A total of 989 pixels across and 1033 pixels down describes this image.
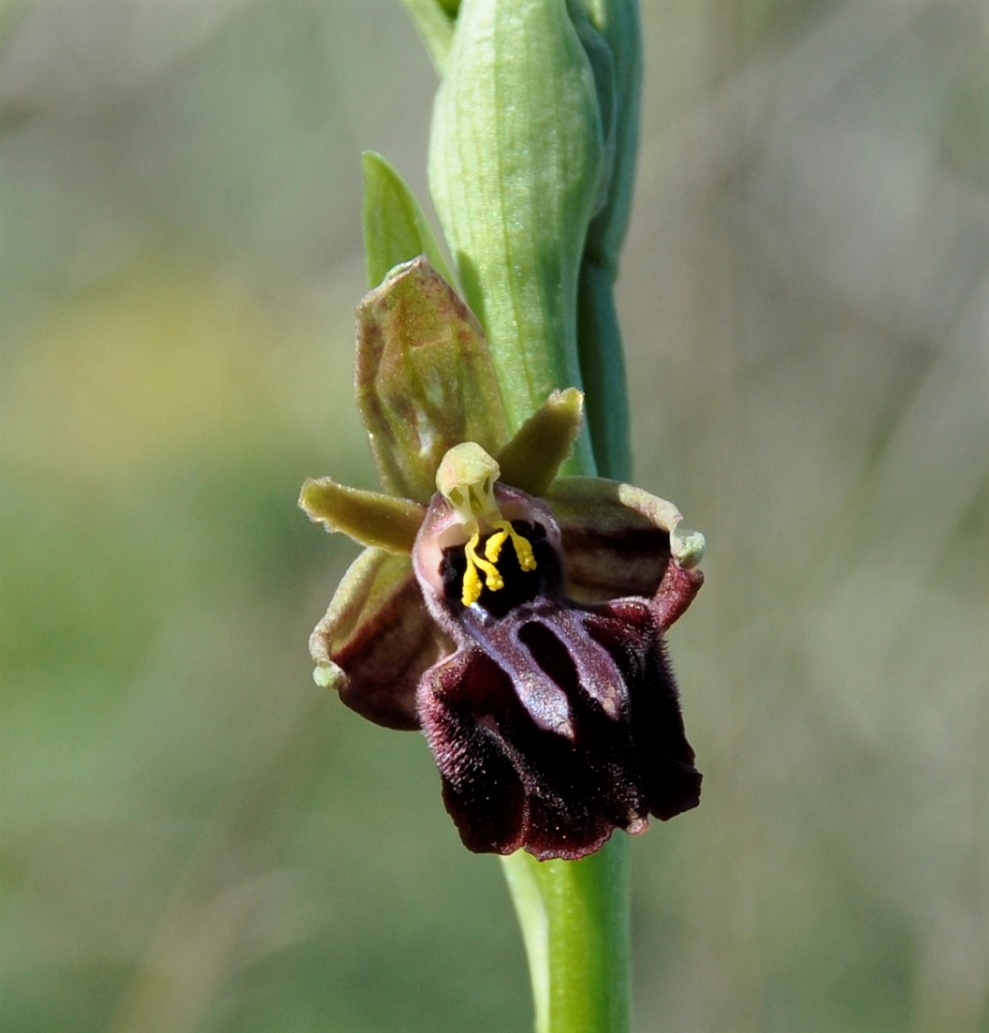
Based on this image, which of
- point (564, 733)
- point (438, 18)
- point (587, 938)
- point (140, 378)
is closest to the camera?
point (564, 733)

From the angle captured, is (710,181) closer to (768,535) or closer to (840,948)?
(768,535)

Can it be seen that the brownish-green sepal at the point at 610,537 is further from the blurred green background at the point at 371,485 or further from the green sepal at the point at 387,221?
the blurred green background at the point at 371,485

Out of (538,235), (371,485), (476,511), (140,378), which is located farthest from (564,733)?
(140,378)

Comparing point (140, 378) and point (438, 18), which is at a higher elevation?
point (438, 18)

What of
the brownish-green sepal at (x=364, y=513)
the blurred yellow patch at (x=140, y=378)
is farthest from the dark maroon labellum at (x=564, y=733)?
the blurred yellow patch at (x=140, y=378)

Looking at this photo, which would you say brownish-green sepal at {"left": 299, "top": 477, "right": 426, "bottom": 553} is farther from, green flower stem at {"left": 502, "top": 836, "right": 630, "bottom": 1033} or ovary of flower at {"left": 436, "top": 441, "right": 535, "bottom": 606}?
green flower stem at {"left": 502, "top": 836, "right": 630, "bottom": 1033}

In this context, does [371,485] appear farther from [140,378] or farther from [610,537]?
[610,537]
